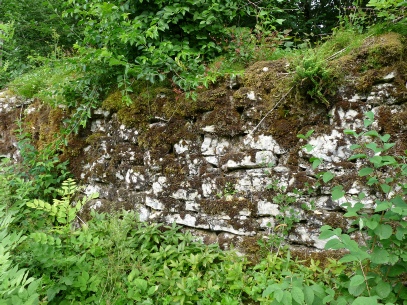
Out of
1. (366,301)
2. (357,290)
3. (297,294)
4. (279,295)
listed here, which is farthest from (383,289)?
(279,295)

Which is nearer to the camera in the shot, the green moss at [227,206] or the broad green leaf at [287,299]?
the broad green leaf at [287,299]

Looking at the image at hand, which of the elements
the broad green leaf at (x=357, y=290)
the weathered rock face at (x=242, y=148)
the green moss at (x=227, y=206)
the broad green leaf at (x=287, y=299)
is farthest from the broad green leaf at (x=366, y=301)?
the green moss at (x=227, y=206)

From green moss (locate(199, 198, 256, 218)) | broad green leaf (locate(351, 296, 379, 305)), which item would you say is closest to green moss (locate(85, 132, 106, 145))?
green moss (locate(199, 198, 256, 218))

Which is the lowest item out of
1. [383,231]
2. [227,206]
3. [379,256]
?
[227,206]

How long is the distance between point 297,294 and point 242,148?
5.67 feet

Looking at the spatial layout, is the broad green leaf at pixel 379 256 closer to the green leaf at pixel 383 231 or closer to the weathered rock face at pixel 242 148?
the green leaf at pixel 383 231

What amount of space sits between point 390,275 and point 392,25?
2407mm

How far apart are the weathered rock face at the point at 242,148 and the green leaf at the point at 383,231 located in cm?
79

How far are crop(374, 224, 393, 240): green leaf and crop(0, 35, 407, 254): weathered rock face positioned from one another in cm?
79

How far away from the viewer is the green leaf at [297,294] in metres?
1.75

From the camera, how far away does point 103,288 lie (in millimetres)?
2832

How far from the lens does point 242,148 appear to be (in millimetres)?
3248

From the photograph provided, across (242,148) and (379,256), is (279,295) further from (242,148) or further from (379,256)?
(242,148)

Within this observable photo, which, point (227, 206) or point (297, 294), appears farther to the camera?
point (227, 206)
